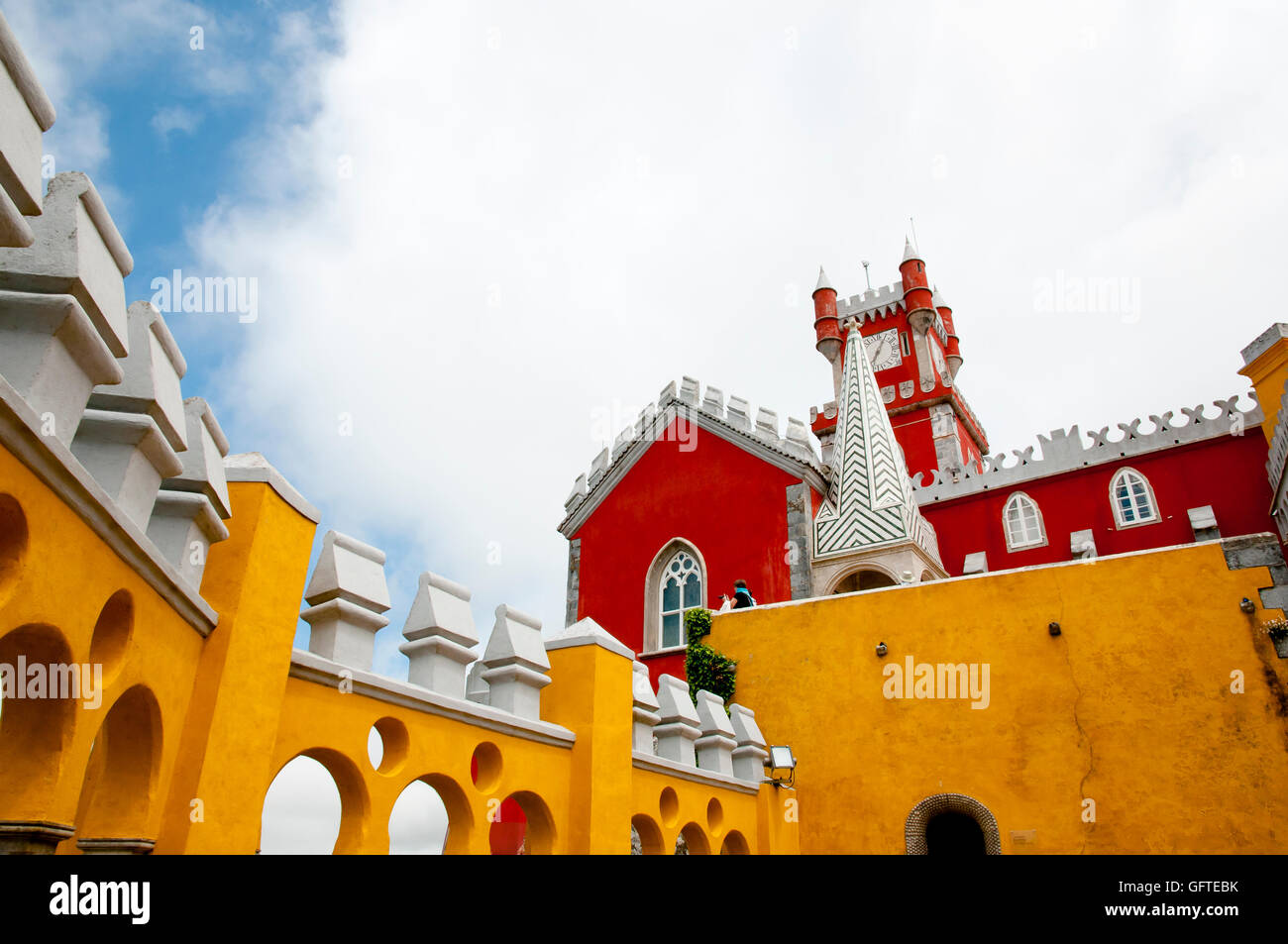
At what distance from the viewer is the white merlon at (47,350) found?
7.46 feet

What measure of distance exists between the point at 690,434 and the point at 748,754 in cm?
1042

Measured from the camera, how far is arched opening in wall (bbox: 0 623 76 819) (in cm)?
239

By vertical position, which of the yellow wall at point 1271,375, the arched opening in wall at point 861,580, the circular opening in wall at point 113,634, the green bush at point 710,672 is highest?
the yellow wall at point 1271,375

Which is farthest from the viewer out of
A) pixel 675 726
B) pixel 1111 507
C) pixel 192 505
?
pixel 1111 507

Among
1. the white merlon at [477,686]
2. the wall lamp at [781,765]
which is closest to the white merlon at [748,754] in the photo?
the wall lamp at [781,765]

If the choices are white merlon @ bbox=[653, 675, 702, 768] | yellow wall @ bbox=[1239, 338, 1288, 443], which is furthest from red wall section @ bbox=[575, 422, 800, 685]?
white merlon @ bbox=[653, 675, 702, 768]

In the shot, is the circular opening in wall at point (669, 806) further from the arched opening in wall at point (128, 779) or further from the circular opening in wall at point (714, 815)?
the arched opening in wall at point (128, 779)

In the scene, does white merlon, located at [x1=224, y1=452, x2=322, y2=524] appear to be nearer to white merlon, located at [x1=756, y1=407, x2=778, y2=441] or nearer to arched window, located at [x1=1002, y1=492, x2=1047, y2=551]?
white merlon, located at [x1=756, y1=407, x2=778, y2=441]

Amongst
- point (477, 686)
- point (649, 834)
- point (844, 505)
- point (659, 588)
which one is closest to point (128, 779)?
point (477, 686)

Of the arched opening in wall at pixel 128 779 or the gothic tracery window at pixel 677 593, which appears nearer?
the arched opening in wall at pixel 128 779

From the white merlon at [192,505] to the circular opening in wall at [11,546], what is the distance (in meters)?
0.73

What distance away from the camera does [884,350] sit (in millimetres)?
26734

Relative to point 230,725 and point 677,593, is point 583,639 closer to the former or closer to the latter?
point 230,725

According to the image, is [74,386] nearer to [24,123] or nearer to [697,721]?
[24,123]
